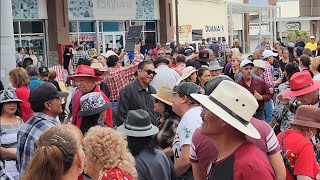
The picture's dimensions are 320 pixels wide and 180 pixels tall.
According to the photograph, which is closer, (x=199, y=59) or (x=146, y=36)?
(x=199, y=59)

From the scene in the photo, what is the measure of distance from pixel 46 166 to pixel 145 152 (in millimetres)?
1386

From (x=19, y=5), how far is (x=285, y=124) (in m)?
20.3

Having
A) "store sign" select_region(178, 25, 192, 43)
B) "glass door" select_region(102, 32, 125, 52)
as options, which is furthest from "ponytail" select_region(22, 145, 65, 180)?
"store sign" select_region(178, 25, 192, 43)

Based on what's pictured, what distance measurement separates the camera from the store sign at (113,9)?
27.9 metres

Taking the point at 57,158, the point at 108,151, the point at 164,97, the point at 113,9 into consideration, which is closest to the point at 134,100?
the point at 164,97

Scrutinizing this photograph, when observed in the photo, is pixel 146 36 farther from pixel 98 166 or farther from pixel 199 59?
pixel 98 166

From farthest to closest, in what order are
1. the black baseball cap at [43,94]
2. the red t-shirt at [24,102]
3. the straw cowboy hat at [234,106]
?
the red t-shirt at [24,102] → the black baseball cap at [43,94] → the straw cowboy hat at [234,106]

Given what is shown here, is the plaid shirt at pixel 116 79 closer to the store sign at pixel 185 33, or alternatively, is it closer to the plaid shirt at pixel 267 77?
the plaid shirt at pixel 267 77

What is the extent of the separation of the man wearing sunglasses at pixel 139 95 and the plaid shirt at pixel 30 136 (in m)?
2.48

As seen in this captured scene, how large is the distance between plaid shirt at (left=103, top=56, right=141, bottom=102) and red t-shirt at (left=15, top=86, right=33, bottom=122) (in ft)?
5.92

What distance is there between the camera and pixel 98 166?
3.79m

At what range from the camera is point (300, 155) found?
4.45 m

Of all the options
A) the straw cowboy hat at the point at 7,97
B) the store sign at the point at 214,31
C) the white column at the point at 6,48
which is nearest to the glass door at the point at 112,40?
the store sign at the point at 214,31

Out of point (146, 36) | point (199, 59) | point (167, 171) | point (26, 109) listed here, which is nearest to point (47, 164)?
point (167, 171)
